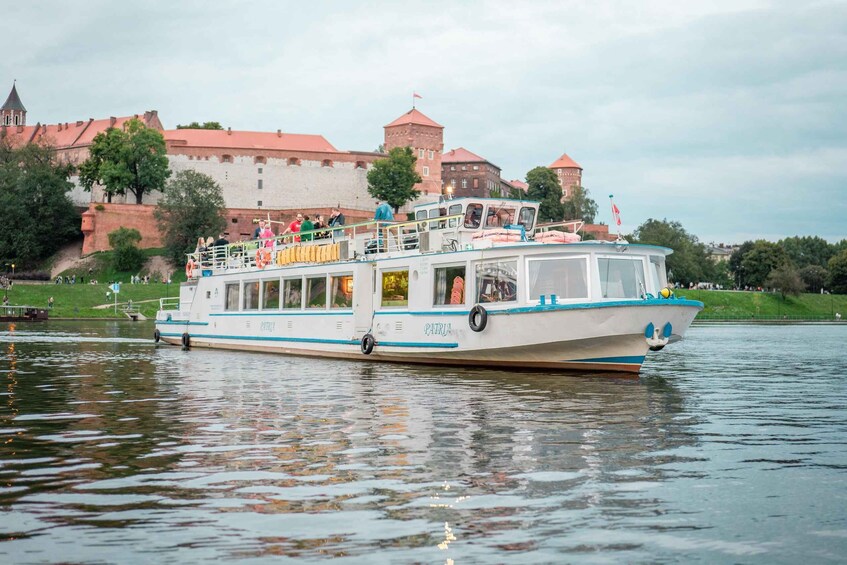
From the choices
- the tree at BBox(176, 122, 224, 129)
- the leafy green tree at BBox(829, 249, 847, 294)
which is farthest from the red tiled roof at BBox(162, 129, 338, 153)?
the leafy green tree at BBox(829, 249, 847, 294)

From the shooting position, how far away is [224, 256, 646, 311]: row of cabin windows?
21844mm

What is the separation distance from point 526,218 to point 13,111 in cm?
17819

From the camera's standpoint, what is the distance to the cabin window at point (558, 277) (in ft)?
71.5

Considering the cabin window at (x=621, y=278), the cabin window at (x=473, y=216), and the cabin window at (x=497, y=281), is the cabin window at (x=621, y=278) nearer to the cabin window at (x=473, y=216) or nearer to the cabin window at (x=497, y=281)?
the cabin window at (x=497, y=281)

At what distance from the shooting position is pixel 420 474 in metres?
9.04

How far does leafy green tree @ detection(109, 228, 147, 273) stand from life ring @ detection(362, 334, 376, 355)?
3479 inches

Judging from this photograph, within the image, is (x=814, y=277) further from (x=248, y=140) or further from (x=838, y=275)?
(x=248, y=140)

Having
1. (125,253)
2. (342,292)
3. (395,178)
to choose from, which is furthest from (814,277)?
(342,292)

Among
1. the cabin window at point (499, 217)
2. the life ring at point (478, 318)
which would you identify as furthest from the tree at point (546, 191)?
the life ring at point (478, 318)

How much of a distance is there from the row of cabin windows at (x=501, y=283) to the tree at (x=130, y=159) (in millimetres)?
89651

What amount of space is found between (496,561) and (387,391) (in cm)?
1170

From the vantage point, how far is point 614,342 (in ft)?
70.6

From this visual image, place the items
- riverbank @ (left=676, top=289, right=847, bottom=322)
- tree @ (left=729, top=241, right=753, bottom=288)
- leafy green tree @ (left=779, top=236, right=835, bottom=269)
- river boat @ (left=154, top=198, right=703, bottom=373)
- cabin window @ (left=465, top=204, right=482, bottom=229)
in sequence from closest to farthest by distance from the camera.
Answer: river boat @ (left=154, top=198, right=703, bottom=373)
cabin window @ (left=465, top=204, right=482, bottom=229)
riverbank @ (left=676, top=289, right=847, bottom=322)
tree @ (left=729, top=241, right=753, bottom=288)
leafy green tree @ (left=779, top=236, right=835, bottom=269)

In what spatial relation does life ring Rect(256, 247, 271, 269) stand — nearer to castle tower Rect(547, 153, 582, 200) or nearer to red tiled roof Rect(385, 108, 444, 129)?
red tiled roof Rect(385, 108, 444, 129)
